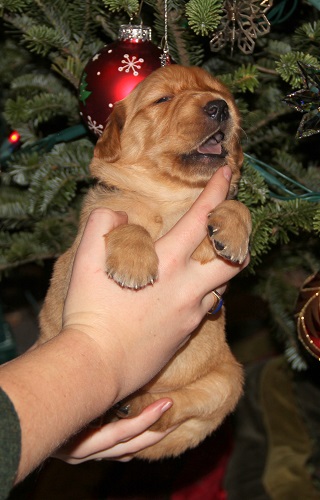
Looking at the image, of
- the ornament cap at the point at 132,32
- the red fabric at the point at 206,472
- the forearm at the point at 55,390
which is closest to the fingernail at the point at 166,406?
the forearm at the point at 55,390

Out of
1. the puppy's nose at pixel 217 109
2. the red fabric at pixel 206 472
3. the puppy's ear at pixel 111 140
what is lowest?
the red fabric at pixel 206 472

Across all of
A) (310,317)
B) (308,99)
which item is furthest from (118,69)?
(310,317)

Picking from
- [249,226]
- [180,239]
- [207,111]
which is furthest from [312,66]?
[180,239]

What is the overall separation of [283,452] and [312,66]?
2.47 meters

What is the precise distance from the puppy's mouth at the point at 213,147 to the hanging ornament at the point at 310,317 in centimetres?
58

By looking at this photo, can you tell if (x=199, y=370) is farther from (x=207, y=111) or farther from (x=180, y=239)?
(x=207, y=111)

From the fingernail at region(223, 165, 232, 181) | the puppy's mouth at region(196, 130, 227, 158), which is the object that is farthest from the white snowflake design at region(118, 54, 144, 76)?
the fingernail at region(223, 165, 232, 181)

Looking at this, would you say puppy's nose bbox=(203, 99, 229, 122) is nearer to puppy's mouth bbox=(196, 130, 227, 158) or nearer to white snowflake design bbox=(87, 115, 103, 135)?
puppy's mouth bbox=(196, 130, 227, 158)

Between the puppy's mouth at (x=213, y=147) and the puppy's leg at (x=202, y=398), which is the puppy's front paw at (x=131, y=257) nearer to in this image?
the puppy's mouth at (x=213, y=147)

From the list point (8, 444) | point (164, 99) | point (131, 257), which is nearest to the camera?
point (8, 444)

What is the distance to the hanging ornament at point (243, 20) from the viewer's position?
77.4 inches

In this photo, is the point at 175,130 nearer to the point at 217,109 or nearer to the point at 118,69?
the point at 217,109

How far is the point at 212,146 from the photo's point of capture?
86.5 inches

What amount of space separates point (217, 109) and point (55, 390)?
118cm
